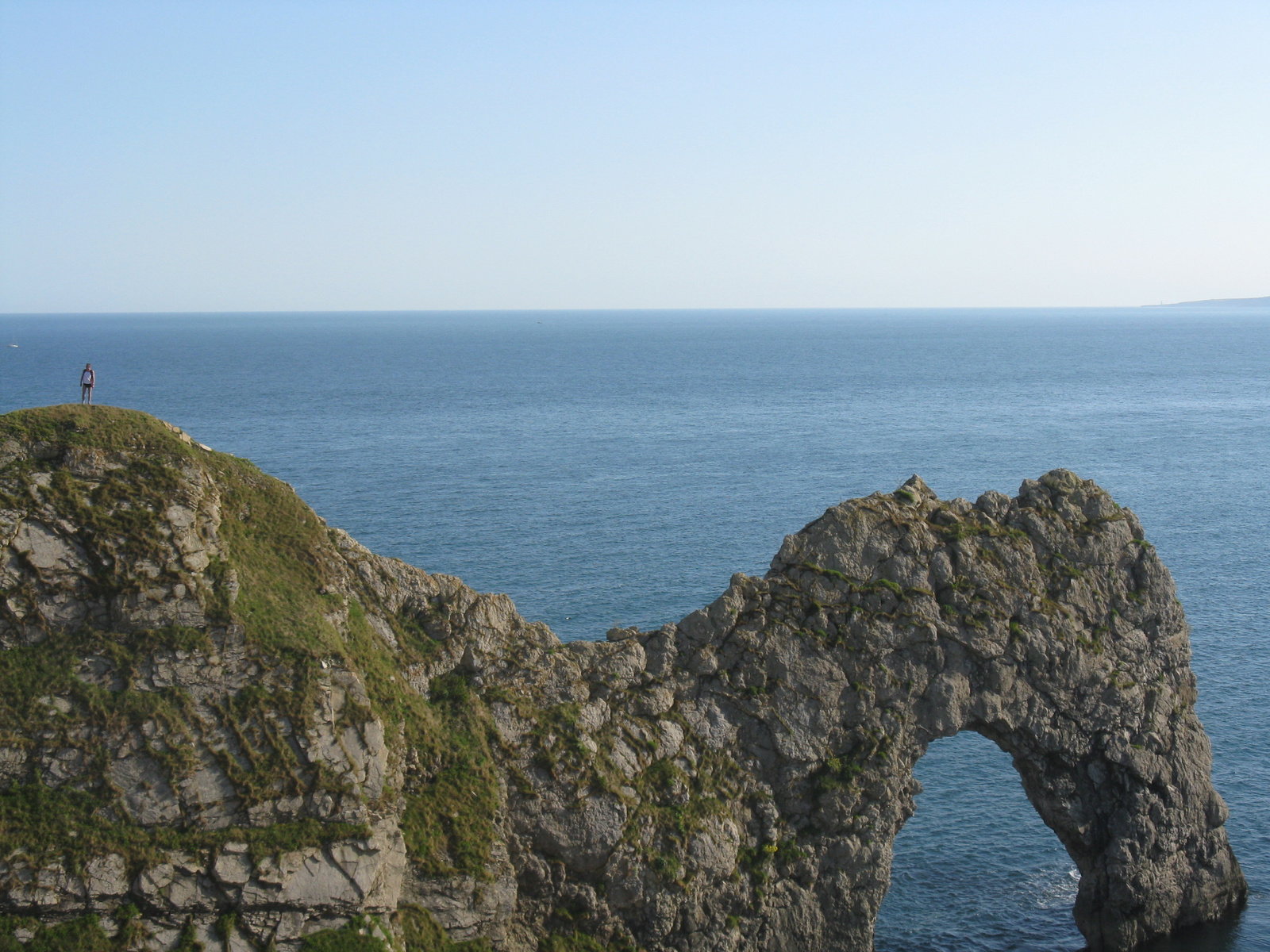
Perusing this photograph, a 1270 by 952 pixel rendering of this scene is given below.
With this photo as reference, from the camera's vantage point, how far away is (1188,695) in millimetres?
38875

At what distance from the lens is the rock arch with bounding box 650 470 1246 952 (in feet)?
113

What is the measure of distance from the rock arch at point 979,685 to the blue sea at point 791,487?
397cm

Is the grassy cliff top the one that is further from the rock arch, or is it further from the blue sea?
the blue sea

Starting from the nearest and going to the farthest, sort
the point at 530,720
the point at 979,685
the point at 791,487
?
the point at 530,720
the point at 979,685
the point at 791,487

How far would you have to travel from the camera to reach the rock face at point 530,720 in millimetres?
26203

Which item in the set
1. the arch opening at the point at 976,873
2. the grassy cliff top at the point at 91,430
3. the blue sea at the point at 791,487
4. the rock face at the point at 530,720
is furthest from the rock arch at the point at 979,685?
the grassy cliff top at the point at 91,430

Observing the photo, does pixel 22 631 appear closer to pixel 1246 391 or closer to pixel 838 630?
pixel 838 630

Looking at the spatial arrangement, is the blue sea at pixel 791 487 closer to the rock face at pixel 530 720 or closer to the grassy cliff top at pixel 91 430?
the rock face at pixel 530 720

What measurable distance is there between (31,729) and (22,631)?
268 centimetres

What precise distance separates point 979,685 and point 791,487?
213ft

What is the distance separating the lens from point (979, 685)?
118ft

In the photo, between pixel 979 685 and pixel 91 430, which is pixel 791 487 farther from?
pixel 91 430

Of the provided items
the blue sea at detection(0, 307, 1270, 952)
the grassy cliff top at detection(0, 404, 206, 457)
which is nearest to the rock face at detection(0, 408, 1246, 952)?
the grassy cliff top at detection(0, 404, 206, 457)

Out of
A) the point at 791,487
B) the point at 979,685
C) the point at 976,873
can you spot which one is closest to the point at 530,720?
the point at 979,685
